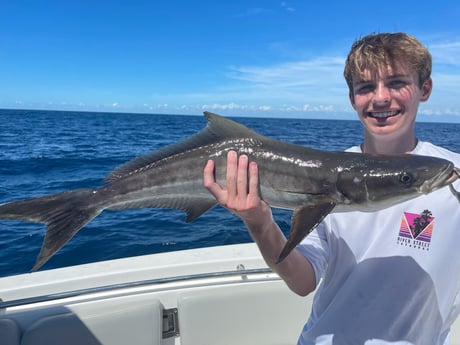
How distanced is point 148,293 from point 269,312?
1.50 meters

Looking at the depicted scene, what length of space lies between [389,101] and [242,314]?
3001 millimetres

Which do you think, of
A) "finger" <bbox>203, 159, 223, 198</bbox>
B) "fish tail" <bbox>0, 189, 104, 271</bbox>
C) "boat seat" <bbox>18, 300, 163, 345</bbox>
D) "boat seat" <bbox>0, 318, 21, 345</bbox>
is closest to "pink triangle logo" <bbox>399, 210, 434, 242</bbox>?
"finger" <bbox>203, 159, 223, 198</bbox>

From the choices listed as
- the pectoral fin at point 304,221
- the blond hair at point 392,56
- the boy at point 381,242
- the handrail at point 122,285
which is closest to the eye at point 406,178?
the boy at point 381,242

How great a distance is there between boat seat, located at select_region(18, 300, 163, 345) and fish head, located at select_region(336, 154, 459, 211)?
2.61 m

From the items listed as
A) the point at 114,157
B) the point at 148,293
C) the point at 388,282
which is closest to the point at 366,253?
the point at 388,282

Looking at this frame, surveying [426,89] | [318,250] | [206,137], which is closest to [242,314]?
[318,250]

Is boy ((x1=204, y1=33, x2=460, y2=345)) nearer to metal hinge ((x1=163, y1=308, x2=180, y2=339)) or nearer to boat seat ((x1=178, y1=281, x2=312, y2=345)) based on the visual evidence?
boat seat ((x1=178, y1=281, x2=312, y2=345))

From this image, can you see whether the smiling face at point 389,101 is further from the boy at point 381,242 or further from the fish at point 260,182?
the fish at point 260,182

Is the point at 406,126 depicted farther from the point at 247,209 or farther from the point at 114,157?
the point at 114,157

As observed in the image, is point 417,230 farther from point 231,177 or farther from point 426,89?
point 231,177

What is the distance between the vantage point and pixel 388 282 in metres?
2.59

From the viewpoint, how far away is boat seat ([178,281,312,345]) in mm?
4289

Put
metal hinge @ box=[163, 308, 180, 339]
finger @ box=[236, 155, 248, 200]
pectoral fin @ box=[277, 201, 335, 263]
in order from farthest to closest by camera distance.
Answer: metal hinge @ box=[163, 308, 180, 339]
finger @ box=[236, 155, 248, 200]
pectoral fin @ box=[277, 201, 335, 263]

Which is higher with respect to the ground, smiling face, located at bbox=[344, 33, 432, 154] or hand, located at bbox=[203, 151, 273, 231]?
smiling face, located at bbox=[344, 33, 432, 154]
